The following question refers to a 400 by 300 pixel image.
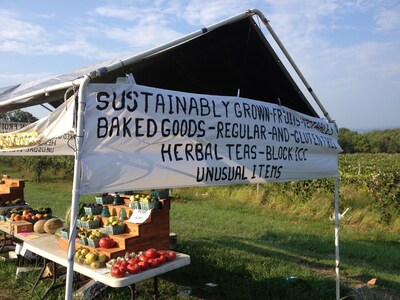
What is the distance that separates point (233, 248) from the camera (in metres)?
7.66

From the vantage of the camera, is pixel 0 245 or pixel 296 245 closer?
pixel 0 245

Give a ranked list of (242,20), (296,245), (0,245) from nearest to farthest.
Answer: (242,20)
(0,245)
(296,245)

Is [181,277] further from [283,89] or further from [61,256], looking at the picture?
[283,89]

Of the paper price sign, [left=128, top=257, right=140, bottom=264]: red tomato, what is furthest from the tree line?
[left=128, top=257, right=140, bottom=264]: red tomato

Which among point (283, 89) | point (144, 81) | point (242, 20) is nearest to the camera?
point (144, 81)

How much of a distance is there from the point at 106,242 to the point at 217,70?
229cm

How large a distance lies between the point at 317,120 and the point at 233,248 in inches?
138

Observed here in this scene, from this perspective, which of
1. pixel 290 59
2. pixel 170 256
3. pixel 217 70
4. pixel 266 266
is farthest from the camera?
pixel 266 266

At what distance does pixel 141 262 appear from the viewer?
3.88 meters

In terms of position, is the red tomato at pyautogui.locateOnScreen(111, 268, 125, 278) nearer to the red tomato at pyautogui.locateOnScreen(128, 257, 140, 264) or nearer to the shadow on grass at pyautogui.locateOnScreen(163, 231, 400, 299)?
the red tomato at pyautogui.locateOnScreen(128, 257, 140, 264)

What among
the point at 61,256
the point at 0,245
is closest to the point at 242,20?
the point at 61,256

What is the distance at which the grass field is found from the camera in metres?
5.38

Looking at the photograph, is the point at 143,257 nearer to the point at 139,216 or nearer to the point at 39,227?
the point at 139,216

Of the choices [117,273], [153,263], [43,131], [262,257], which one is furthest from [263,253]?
[43,131]
